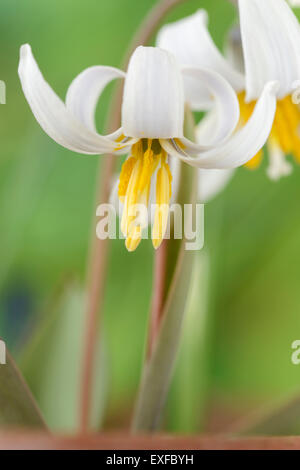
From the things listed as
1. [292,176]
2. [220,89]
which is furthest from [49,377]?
[292,176]

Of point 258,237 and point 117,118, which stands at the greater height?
point 258,237

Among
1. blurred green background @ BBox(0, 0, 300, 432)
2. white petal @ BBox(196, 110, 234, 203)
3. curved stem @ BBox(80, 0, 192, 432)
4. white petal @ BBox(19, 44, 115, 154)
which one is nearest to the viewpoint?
white petal @ BBox(19, 44, 115, 154)

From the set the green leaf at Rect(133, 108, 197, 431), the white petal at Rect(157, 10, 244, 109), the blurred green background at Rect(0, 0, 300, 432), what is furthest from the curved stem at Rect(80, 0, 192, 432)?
the blurred green background at Rect(0, 0, 300, 432)

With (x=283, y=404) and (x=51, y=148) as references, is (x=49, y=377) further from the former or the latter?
(x=51, y=148)

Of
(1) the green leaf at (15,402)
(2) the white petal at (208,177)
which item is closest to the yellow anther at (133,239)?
(1) the green leaf at (15,402)

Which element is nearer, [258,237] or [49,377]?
[49,377]

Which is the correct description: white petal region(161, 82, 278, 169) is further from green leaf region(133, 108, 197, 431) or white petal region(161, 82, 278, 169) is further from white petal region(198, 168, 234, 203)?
white petal region(198, 168, 234, 203)

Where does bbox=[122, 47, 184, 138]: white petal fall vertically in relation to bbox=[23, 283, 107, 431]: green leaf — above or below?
above
